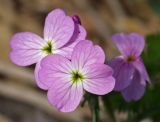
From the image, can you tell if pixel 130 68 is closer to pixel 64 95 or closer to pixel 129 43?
pixel 129 43

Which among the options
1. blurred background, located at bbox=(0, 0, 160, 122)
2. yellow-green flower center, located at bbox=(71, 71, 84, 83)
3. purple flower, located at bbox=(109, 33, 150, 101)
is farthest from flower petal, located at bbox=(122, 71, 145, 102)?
blurred background, located at bbox=(0, 0, 160, 122)

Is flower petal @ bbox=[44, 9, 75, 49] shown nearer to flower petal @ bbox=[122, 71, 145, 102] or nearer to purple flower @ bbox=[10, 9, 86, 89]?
purple flower @ bbox=[10, 9, 86, 89]

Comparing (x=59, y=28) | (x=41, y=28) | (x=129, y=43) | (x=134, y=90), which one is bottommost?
(x=41, y=28)

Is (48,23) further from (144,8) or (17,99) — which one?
(144,8)

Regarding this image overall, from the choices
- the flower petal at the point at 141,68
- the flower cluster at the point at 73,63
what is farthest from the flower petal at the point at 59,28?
the flower petal at the point at 141,68

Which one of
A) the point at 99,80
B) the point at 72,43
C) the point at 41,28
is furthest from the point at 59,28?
the point at 41,28
